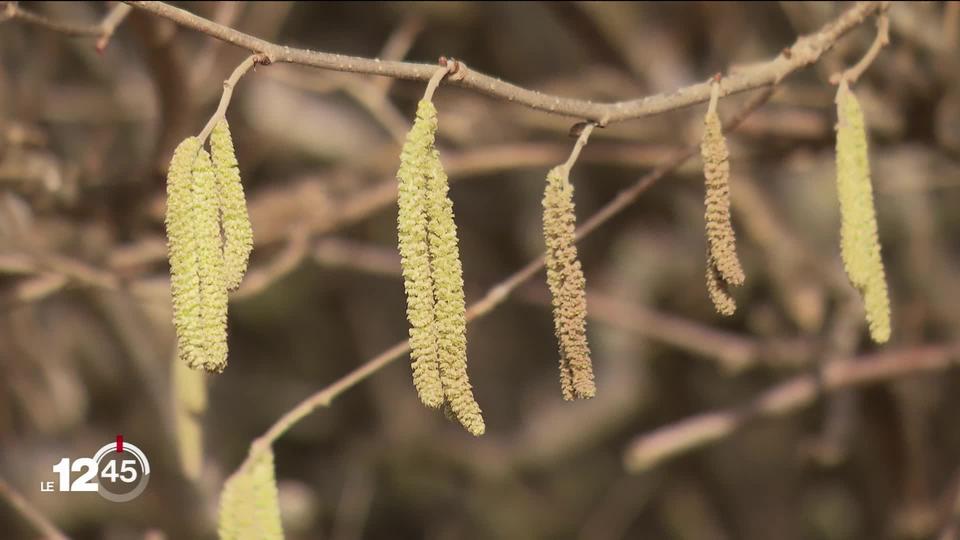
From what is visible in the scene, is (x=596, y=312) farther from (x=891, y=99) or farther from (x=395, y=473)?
(x=395, y=473)

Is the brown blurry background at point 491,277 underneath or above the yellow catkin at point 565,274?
above

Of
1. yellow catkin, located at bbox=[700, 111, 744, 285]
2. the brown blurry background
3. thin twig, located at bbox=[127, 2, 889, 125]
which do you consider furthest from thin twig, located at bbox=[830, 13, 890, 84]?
the brown blurry background

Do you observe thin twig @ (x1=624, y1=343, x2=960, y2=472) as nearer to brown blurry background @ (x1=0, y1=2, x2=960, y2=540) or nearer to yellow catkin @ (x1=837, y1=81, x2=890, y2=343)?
brown blurry background @ (x1=0, y1=2, x2=960, y2=540)

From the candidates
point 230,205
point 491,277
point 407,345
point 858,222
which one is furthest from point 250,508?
point 491,277

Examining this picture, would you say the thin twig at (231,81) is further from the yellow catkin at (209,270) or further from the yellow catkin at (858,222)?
the yellow catkin at (858,222)

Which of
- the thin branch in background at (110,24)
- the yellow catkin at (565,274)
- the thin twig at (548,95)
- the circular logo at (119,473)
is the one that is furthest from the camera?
the circular logo at (119,473)

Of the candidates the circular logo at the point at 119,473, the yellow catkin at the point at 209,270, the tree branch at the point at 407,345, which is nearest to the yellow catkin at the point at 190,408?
the tree branch at the point at 407,345

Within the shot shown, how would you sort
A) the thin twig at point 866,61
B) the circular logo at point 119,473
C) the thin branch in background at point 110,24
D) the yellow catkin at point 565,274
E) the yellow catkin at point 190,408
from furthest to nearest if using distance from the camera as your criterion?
the circular logo at point 119,473
the yellow catkin at point 190,408
the thin branch in background at point 110,24
the thin twig at point 866,61
the yellow catkin at point 565,274

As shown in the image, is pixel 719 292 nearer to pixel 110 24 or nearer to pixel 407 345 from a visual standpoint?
pixel 407 345
